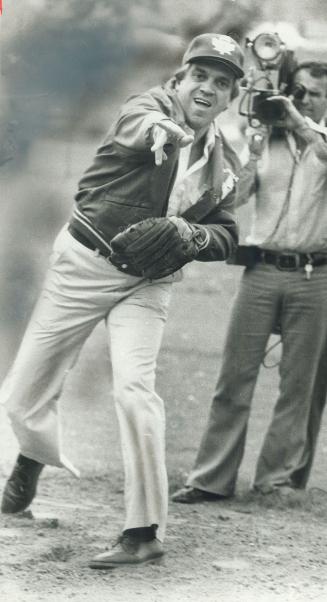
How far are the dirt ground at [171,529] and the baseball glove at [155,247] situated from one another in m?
1.13


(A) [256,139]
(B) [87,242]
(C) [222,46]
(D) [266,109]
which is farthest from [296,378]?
(C) [222,46]

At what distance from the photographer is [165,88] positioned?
440 centimetres

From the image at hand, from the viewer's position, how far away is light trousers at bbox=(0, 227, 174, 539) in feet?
13.2

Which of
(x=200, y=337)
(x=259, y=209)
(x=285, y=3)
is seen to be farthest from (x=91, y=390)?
(x=285, y=3)

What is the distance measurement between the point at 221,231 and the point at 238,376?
1082 mm

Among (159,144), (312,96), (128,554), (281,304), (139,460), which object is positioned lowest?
(128,554)

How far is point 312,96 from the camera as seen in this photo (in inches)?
207

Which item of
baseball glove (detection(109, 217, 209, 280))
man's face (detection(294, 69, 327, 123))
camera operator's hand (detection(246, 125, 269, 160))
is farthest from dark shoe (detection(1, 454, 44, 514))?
A: man's face (detection(294, 69, 327, 123))

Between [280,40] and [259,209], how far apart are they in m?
0.83

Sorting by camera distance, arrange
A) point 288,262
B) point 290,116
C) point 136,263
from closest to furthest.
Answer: point 136,263, point 290,116, point 288,262

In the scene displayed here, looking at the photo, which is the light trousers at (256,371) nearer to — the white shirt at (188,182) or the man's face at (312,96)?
the man's face at (312,96)

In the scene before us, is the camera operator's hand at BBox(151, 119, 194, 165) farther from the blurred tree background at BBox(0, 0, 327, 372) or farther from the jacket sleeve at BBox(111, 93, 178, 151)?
the blurred tree background at BBox(0, 0, 327, 372)

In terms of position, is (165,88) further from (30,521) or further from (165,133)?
(30,521)

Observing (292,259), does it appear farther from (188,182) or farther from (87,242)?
(87,242)
